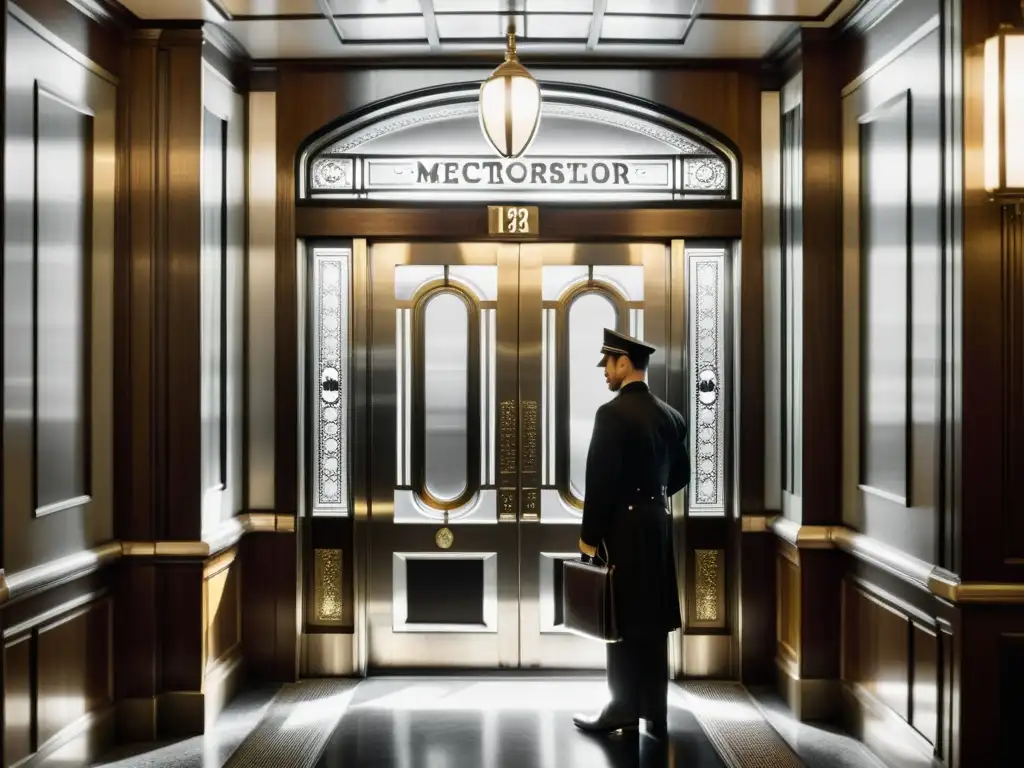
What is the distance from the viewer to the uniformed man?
162 inches

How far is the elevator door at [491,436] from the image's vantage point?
5191 mm

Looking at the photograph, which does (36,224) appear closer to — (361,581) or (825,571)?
(361,581)

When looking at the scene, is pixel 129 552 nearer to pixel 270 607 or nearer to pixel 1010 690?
pixel 270 607

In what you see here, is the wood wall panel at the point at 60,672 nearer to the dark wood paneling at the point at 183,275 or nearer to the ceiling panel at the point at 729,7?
the dark wood paneling at the point at 183,275

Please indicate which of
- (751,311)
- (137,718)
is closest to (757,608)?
(751,311)

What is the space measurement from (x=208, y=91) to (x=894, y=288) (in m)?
3.10

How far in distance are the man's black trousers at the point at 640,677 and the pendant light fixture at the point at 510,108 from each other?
209 cm

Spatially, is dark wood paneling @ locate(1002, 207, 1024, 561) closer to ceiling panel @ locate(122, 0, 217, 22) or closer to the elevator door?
the elevator door

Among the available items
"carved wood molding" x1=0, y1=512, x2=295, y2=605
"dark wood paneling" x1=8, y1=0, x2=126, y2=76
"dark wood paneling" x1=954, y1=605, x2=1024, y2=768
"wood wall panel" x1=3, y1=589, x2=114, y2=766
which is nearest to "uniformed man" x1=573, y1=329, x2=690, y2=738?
"dark wood paneling" x1=954, y1=605, x2=1024, y2=768

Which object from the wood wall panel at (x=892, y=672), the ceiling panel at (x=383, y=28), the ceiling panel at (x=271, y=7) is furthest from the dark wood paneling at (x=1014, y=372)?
the ceiling panel at (x=271, y=7)

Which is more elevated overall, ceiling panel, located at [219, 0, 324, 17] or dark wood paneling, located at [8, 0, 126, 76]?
ceiling panel, located at [219, 0, 324, 17]

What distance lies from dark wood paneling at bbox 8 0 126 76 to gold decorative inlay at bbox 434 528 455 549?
2.63 m

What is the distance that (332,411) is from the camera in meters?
5.18

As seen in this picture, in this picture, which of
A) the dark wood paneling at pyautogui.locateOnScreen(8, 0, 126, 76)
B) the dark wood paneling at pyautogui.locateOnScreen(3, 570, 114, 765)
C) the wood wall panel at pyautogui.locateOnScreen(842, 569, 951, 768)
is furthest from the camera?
the dark wood paneling at pyautogui.locateOnScreen(8, 0, 126, 76)
